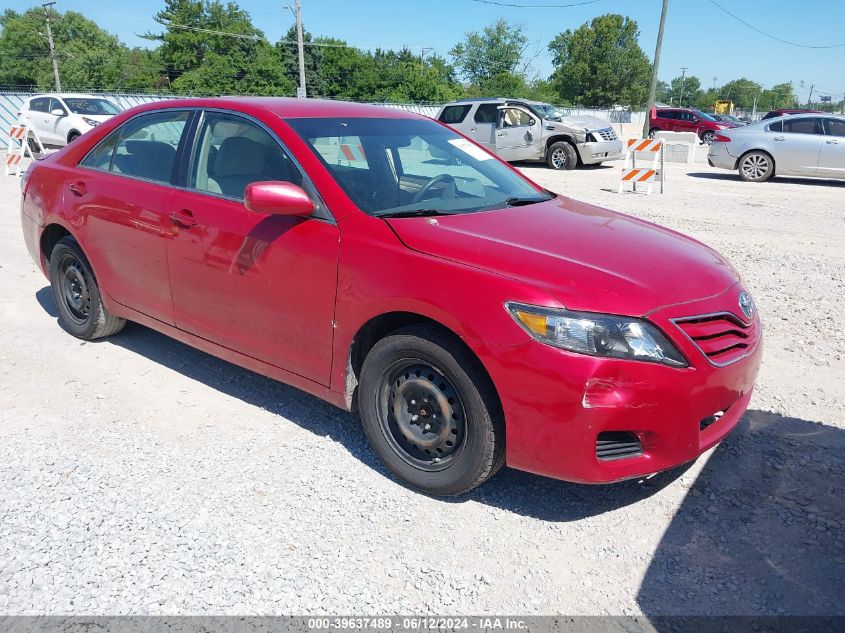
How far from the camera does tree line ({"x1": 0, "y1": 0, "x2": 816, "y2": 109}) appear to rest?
213 feet

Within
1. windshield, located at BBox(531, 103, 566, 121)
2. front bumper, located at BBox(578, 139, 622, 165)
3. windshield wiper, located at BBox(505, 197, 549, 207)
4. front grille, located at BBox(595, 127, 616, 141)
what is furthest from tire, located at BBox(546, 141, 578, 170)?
windshield wiper, located at BBox(505, 197, 549, 207)

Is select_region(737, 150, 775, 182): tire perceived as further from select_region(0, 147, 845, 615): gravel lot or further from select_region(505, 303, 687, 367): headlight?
select_region(505, 303, 687, 367): headlight

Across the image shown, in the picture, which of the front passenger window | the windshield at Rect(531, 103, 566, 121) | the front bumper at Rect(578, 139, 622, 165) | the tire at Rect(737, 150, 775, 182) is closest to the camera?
the front passenger window

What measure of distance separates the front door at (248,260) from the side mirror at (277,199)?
10 cm

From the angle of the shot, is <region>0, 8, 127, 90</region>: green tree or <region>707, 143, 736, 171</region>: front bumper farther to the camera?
<region>0, 8, 127, 90</region>: green tree

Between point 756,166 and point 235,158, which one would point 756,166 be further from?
Answer: point 235,158

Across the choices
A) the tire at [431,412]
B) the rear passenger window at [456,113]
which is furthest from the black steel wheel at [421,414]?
the rear passenger window at [456,113]

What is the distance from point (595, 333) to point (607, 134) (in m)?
17.1

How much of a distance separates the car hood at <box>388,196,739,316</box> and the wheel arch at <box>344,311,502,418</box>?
30 cm

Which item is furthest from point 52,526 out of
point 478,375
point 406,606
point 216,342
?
point 478,375

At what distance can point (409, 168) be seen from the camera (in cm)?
395

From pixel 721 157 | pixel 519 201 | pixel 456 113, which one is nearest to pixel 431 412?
pixel 519 201

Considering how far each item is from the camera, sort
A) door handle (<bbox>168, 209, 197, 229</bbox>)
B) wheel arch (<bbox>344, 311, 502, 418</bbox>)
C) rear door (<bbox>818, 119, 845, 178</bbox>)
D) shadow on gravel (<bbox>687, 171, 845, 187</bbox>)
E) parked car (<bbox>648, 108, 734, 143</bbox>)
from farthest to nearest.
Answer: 1. parked car (<bbox>648, 108, 734, 143</bbox>)
2. shadow on gravel (<bbox>687, 171, 845, 187</bbox>)
3. rear door (<bbox>818, 119, 845, 178</bbox>)
4. door handle (<bbox>168, 209, 197, 229</bbox>)
5. wheel arch (<bbox>344, 311, 502, 418</bbox>)

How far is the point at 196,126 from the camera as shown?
4016mm
